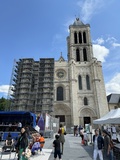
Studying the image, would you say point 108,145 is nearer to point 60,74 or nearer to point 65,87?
point 65,87

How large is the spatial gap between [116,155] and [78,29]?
A: 3704cm

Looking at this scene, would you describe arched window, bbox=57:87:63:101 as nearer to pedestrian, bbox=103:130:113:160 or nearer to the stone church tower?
the stone church tower

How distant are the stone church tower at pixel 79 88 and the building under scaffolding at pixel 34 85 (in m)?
1.63

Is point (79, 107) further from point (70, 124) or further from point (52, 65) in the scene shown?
point (52, 65)

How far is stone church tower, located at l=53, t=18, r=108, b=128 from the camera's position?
91.3 ft

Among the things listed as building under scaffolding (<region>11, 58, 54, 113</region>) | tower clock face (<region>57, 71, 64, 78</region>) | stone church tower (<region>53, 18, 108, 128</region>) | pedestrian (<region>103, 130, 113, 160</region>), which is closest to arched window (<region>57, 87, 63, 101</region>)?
stone church tower (<region>53, 18, 108, 128</region>)

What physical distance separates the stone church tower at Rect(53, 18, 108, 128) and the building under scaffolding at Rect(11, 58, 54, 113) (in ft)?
5.36

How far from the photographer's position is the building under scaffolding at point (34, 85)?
1133 inches

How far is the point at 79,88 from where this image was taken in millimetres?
30375

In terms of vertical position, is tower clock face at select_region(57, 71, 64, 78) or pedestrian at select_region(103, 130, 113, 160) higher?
tower clock face at select_region(57, 71, 64, 78)

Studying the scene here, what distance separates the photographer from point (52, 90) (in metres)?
29.9

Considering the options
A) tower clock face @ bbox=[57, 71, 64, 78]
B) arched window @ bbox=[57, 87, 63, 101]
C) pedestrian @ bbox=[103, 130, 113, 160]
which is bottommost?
pedestrian @ bbox=[103, 130, 113, 160]

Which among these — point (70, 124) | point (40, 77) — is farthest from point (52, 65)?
point (70, 124)

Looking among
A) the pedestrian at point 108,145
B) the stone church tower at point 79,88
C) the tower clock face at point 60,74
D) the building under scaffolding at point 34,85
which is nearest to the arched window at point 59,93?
the stone church tower at point 79,88
